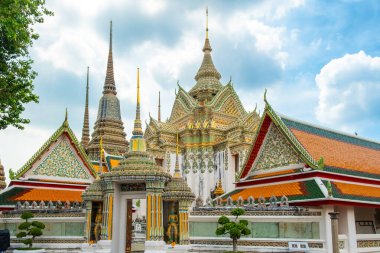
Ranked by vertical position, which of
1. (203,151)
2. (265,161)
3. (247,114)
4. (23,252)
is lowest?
(23,252)

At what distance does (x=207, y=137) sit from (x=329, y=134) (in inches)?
621

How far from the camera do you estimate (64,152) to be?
23.9 m

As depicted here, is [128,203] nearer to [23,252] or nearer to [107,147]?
[23,252]

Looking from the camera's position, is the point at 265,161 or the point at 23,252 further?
the point at 265,161

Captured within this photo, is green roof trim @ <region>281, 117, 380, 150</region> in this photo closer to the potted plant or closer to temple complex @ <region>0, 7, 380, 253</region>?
temple complex @ <region>0, 7, 380, 253</region>

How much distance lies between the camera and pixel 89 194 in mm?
15602

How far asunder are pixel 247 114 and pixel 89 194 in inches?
921

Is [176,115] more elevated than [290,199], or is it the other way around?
[176,115]

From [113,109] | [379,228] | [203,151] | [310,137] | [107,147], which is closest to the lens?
[310,137]

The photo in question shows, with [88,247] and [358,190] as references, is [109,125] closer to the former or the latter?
[88,247]

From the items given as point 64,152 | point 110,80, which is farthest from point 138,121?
point 110,80

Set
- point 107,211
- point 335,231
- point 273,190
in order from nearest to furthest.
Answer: point 335,231, point 107,211, point 273,190

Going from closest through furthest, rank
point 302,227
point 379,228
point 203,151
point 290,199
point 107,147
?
1. point 302,227
2. point 290,199
3. point 379,228
4. point 203,151
5. point 107,147

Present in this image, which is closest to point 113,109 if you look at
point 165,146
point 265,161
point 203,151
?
point 165,146
